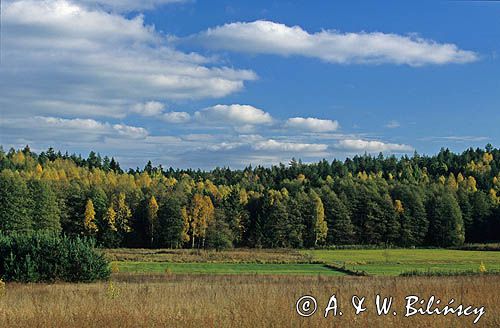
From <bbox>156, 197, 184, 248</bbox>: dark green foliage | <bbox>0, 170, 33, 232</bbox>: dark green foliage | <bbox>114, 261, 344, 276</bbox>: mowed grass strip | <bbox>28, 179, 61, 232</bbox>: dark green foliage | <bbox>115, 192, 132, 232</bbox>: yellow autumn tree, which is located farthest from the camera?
<bbox>115, 192, 132, 232</bbox>: yellow autumn tree

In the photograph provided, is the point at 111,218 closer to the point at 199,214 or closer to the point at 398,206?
the point at 199,214

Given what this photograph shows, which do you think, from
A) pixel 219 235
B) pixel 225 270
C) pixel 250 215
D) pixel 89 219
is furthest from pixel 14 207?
pixel 225 270

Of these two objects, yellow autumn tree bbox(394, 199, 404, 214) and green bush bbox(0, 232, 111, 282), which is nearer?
green bush bbox(0, 232, 111, 282)

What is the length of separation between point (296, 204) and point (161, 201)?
1033 inches

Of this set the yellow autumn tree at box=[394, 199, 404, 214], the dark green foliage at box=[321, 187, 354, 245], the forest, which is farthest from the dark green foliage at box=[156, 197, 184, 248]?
the yellow autumn tree at box=[394, 199, 404, 214]

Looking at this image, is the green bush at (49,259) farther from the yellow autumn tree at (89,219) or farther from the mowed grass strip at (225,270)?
the yellow autumn tree at (89,219)

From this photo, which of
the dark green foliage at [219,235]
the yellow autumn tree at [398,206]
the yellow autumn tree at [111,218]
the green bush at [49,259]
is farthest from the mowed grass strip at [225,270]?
the yellow autumn tree at [398,206]

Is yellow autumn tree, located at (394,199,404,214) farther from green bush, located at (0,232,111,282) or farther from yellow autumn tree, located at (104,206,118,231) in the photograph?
green bush, located at (0,232,111,282)

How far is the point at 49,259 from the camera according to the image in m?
33.6

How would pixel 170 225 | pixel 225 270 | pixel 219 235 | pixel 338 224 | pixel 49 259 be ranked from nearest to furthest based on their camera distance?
pixel 49 259
pixel 225 270
pixel 219 235
pixel 170 225
pixel 338 224

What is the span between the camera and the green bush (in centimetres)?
3272

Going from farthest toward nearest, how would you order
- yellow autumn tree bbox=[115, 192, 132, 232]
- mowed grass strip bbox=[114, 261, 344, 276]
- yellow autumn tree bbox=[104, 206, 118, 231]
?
yellow autumn tree bbox=[115, 192, 132, 232] → yellow autumn tree bbox=[104, 206, 118, 231] → mowed grass strip bbox=[114, 261, 344, 276]

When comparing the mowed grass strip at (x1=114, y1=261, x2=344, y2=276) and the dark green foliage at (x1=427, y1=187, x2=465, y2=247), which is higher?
the dark green foliage at (x1=427, y1=187, x2=465, y2=247)

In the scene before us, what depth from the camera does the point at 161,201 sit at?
11469 centimetres
